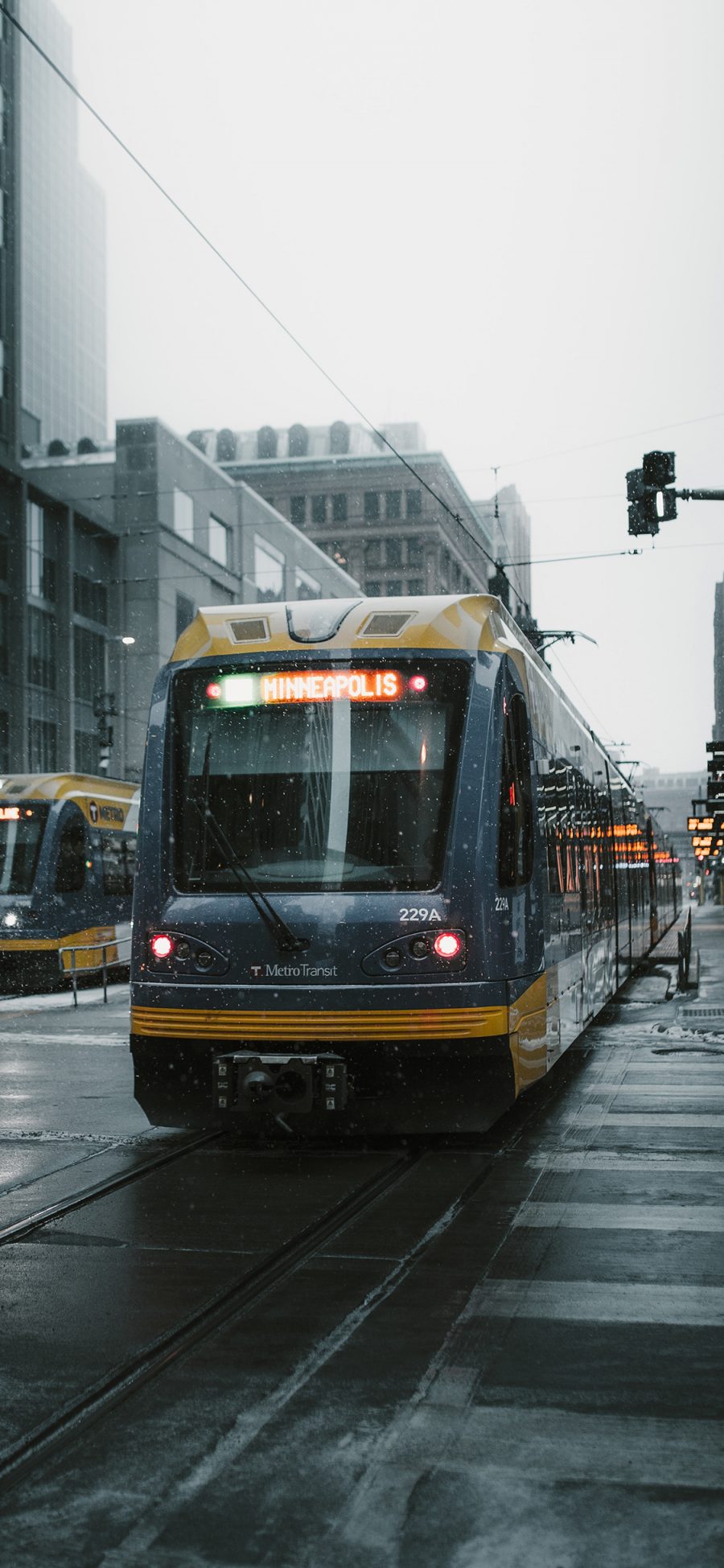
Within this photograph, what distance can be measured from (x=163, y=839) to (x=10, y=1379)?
444cm

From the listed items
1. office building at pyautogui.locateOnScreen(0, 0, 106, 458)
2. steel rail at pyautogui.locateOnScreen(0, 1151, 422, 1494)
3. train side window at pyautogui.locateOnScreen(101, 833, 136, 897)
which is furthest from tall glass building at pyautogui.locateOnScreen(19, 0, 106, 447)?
steel rail at pyautogui.locateOnScreen(0, 1151, 422, 1494)

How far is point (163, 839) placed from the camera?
30.2ft

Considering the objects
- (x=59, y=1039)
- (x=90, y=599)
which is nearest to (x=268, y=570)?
(x=90, y=599)

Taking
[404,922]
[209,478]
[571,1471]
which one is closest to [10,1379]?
[571,1471]

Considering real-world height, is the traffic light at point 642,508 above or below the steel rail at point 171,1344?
above

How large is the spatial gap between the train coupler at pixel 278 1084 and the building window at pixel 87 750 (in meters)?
50.6

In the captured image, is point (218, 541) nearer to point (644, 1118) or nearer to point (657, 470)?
point (657, 470)

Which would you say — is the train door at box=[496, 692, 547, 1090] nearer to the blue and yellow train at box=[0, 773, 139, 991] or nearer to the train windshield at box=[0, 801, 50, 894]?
the blue and yellow train at box=[0, 773, 139, 991]

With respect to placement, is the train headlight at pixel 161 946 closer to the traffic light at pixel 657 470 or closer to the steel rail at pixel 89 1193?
the steel rail at pixel 89 1193

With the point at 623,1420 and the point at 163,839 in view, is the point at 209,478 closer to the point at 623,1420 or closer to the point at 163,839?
the point at 163,839

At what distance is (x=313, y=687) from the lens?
30.0ft

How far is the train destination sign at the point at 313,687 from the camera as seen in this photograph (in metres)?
9.08

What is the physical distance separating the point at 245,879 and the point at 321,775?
0.71 metres

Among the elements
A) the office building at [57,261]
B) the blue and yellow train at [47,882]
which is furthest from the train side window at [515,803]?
the office building at [57,261]
